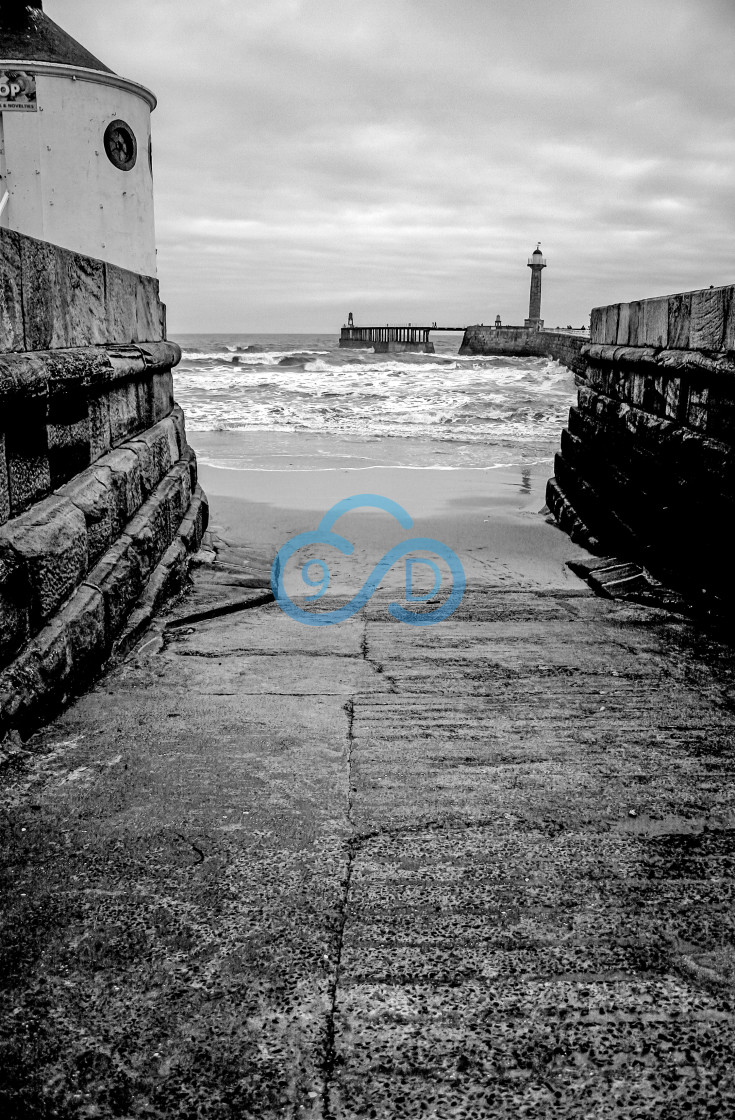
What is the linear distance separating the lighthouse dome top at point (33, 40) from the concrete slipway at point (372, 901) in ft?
18.3

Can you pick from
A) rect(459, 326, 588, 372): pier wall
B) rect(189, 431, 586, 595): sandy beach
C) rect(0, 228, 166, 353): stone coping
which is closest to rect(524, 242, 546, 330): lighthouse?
rect(459, 326, 588, 372): pier wall

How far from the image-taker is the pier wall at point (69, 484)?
8.20 ft

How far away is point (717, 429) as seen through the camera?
12.3 ft

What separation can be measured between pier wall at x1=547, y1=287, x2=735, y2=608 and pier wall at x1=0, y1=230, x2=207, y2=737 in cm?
260

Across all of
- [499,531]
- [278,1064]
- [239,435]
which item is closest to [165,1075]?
[278,1064]

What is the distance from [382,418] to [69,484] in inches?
513

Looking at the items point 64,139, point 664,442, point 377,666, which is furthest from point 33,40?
point 377,666

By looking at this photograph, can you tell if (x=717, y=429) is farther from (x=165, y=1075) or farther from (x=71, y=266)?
(x=165, y=1075)

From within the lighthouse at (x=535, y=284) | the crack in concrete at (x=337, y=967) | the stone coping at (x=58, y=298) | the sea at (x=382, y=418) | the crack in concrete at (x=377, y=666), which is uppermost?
the lighthouse at (x=535, y=284)

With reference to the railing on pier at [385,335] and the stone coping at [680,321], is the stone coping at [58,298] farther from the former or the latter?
the railing on pier at [385,335]

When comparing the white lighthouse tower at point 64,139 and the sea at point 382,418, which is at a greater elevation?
the white lighthouse tower at point 64,139

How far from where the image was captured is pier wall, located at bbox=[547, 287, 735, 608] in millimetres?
3719

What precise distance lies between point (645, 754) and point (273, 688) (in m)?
1.33

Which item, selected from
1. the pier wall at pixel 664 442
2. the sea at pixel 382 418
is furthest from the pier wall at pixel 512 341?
the pier wall at pixel 664 442
